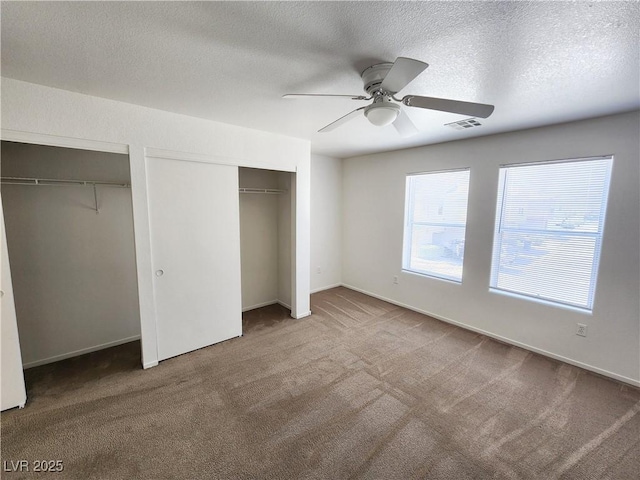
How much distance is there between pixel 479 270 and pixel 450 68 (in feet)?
8.45

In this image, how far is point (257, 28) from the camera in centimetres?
137

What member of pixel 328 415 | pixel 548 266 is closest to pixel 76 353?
pixel 328 415

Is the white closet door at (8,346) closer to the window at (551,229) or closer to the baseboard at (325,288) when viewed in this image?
the baseboard at (325,288)

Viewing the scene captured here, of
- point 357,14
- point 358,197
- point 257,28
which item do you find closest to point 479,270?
point 358,197

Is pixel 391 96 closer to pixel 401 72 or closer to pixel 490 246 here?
pixel 401 72

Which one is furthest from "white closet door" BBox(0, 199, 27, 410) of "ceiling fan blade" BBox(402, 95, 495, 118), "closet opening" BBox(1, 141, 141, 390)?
"ceiling fan blade" BBox(402, 95, 495, 118)

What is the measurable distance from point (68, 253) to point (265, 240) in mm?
2283

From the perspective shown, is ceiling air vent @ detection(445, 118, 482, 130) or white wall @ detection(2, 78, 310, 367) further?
ceiling air vent @ detection(445, 118, 482, 130)

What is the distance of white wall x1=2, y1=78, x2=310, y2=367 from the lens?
203cm

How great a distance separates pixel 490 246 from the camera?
11.0 ft

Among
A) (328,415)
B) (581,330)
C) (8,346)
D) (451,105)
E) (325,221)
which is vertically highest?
(451,105)

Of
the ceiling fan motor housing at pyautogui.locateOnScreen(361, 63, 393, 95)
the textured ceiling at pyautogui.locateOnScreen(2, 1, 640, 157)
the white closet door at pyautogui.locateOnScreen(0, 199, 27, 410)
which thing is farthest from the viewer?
the white closet door at pyautogui.locateOnScreen(0, 199, 27, 410)

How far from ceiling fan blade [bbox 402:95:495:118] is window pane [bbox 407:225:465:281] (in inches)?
89.4

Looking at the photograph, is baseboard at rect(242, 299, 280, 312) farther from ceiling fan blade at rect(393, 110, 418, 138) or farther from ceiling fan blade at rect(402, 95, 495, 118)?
ceiling fan blade at rect(402, 95, 495, 118)
